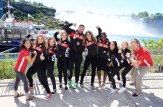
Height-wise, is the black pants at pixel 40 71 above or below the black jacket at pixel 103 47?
below

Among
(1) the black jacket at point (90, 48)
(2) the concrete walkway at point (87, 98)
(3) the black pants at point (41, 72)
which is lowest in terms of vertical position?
(2) the concrete walkway at point (87, 98)

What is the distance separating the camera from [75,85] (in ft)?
24.5

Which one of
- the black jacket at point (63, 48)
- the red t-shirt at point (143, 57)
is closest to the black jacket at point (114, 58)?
the red t-shirt at point (143, 57)

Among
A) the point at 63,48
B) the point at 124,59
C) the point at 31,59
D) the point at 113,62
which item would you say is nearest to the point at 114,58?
the point at 113,62

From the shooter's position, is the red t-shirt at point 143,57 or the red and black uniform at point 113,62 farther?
the red and black uniform at point 113,62

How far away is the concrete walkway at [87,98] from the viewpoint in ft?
21.1

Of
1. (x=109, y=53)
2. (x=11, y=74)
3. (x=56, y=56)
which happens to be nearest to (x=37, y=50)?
(x=56, y=56)

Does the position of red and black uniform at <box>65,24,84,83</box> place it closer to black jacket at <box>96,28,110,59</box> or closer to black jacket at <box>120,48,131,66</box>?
black jacket at <box>96,28,110,59</box>

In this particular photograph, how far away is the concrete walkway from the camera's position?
21.1ft

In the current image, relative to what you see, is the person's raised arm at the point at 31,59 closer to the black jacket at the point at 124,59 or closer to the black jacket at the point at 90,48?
Answer: the black jacket at the point at 90,48

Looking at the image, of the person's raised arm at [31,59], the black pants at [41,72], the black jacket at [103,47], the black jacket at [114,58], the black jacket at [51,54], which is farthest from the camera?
the black jacket at [103,47]

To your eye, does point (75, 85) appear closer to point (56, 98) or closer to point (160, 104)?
point (56, 98)

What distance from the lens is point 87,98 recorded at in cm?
686

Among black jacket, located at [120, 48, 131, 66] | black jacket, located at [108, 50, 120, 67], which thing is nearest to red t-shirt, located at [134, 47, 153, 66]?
black jacket, located at [120, 48, 131, 66]
